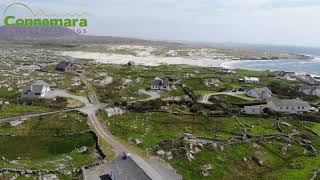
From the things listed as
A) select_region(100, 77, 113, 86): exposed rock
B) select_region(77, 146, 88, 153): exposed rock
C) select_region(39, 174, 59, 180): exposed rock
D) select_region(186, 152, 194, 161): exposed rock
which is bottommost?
select_region(39, 174, 59, 180): exposed rock

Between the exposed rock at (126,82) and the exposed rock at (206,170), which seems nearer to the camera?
the exposed rock at (206,170)

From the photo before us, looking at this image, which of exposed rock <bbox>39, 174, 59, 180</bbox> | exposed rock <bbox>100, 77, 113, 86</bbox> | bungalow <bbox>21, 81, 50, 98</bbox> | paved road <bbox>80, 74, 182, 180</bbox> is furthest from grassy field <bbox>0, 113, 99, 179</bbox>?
exposed rock <bbox>100, 77, 113, 86</bbox>

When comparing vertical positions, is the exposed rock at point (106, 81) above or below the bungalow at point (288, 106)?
below

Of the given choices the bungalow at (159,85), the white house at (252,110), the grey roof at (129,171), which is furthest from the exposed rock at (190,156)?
the bungalow at (159,85)

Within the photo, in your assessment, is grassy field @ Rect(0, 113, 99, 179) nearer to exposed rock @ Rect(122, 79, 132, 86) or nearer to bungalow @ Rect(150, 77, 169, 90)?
bungalow @ Rect(150, 77, 169, 90)

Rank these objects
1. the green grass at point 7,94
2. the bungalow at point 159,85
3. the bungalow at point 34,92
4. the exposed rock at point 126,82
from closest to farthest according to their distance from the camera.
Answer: the green grass at point 7,94
the bungalow at point 34,92
the bungalow at point 159,85
the exposed rock at point 126,82

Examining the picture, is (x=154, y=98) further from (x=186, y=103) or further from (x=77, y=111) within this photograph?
(x=77, y=111)

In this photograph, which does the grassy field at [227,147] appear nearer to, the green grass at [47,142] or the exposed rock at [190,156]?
the exposed rock at [190,156]

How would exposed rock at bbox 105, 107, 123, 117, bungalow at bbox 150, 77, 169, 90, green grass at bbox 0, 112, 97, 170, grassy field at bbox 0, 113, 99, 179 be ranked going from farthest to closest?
bungalow at bbox 150, 77, 169, 90, exposed rock at bbox 105, 107, 123, 117, green grass at bbox 0, 112, 97, 170, grassy field at bbox 0, 113, 99, 179
